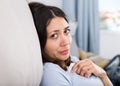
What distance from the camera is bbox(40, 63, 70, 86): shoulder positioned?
2.89 ft

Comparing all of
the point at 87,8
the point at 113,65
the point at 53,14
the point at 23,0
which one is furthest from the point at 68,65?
the point at 87,8

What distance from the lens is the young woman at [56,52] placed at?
2.97ft

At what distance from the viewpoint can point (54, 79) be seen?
892 mm

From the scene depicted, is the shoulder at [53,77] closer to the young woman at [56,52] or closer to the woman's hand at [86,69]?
the young woman at [56,52]

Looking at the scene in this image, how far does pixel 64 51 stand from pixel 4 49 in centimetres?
36

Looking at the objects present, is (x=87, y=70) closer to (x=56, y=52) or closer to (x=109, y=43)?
(x=56, y=52)

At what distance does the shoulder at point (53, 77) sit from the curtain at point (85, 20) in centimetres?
184

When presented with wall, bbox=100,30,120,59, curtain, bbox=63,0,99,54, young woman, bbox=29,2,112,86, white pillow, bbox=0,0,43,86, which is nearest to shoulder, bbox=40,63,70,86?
young woman, bbox=29,2,112,86

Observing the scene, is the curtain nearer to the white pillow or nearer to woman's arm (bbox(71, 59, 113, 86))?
woman's arm (bbox(71, 59, 113, 86))

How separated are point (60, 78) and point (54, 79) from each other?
2 centimetres

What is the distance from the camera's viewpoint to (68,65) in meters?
1.10

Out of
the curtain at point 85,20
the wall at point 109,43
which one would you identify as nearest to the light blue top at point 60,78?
the curtain at point 85,20

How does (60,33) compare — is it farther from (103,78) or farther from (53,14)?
(103,78)

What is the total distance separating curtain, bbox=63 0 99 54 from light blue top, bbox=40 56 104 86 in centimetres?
179
